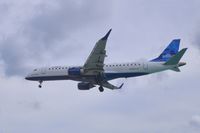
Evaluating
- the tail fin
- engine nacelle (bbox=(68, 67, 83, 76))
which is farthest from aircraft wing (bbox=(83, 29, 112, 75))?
the tail fin

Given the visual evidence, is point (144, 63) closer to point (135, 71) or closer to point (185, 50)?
point (135, 71)

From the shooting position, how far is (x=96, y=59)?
125 meters

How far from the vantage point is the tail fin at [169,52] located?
132 meters

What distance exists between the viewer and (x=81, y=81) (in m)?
134

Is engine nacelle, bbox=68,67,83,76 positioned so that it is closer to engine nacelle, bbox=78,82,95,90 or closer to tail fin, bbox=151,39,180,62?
engine nacelle, bbox=78,82,95,90

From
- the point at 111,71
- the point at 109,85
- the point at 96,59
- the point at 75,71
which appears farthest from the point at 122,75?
the point at 109,85

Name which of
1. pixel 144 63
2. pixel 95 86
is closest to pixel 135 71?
pixel 144 63

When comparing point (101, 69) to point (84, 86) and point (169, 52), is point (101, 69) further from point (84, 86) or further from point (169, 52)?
point (169, 52)

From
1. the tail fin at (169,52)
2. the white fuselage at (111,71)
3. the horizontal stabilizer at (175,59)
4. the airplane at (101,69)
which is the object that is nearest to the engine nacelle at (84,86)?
the airplane at (101,69)

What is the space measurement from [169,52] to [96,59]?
50.6 feet

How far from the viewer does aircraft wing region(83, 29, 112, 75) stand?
120m

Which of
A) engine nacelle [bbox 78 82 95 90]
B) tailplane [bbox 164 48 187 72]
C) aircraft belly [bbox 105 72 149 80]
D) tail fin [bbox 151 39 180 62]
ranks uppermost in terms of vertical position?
tail fin [bbox 151 39 180 62]

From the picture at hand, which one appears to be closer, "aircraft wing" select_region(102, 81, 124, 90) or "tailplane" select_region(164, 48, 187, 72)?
"tailplane" select_region(164, 48, 187, 72)

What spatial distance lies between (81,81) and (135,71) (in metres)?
10.8
